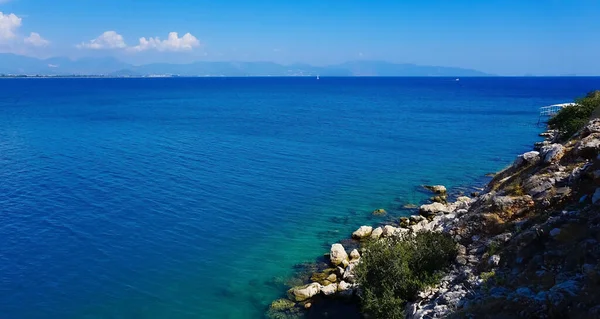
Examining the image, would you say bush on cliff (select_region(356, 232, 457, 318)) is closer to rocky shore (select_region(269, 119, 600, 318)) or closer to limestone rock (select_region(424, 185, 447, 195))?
rocky shore (select_region(269, 119, 600, 318))

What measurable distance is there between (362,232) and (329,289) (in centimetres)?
1003

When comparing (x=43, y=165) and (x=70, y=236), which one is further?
(x=43, y=165)

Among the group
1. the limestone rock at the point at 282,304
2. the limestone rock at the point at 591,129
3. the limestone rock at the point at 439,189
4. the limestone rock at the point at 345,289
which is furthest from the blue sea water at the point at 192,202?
the limestone rock at the point at 591,129

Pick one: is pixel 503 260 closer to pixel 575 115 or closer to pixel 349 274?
pixel 349 274

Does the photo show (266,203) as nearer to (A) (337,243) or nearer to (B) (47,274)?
(A) (337,243)

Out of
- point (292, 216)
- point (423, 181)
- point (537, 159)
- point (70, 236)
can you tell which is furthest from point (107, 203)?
point (537, 159)

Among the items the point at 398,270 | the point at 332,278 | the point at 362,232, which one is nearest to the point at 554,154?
the point at 398,270

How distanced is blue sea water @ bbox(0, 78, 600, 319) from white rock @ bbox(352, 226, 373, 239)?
2036 mm

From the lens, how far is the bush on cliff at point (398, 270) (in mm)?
24172

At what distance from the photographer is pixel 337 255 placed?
109ft

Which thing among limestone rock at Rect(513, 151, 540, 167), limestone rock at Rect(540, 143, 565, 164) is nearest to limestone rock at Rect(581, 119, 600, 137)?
limestone rock at Rect(540, 143, 565, 164)

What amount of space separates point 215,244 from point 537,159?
26.0m

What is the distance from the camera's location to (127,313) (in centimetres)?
2805

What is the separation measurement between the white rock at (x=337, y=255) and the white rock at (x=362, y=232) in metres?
3.77
